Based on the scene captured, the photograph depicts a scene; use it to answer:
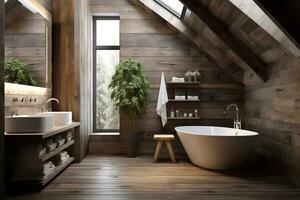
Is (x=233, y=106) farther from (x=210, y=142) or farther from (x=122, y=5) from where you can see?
(x=122, y=5)

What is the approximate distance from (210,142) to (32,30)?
3042mm

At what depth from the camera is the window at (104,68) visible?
17.9 feet

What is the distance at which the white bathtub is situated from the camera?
142 inches

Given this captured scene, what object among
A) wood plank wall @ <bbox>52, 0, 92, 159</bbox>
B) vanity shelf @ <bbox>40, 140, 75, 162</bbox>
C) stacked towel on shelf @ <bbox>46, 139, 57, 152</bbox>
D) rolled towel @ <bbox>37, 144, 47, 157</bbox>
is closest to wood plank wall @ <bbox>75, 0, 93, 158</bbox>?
wood plank wall @ <bbox>52, 0, 92, 159</bbox>

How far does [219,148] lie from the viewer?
145 inches

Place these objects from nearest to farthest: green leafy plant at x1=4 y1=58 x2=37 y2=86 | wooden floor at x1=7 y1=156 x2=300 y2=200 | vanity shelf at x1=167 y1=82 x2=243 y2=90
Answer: wooden floor at x1=7 y1=156 x2=300 y2=200 < green leafy plant at x1=4 y1=58 x2=37 y2=86 < vanity shelf at x1=167 y1=82 x2=243 y2=90

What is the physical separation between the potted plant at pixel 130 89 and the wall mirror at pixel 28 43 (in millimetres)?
1180

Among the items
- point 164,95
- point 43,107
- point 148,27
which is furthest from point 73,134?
point 148,27

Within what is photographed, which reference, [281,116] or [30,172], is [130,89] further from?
[281,116]

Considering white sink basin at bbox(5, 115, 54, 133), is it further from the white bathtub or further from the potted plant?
the white bathtub

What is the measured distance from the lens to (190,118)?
5016 mm

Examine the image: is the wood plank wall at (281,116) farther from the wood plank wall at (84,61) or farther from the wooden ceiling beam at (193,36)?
the wood plank wall at (84,61)

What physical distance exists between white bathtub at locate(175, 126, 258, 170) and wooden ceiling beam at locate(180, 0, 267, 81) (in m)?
1.01

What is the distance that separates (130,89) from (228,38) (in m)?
1.87
